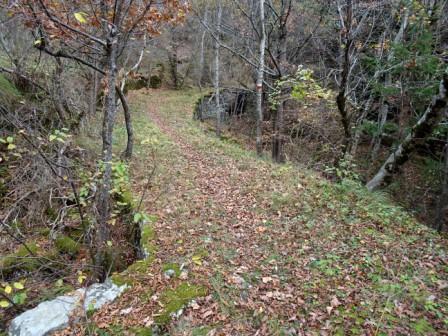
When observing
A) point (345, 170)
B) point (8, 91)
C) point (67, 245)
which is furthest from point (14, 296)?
point (345, 170)

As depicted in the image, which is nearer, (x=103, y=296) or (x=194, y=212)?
(x=103, y=296)

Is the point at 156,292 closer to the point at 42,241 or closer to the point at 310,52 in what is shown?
the point at 42,241

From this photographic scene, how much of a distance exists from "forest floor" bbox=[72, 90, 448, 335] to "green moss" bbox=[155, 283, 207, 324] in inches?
0.4

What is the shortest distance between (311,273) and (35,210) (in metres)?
4.93

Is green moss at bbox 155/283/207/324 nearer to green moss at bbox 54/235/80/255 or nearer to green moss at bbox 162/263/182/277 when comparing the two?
green moss at bbox 162/263/182/277

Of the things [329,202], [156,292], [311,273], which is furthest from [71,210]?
[329,202]

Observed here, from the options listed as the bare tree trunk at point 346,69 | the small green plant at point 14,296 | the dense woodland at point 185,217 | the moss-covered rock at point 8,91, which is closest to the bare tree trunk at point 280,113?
the dense woodland at point 185,217

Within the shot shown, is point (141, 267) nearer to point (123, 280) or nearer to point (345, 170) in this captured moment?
point (123, 280)

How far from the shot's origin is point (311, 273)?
3.65 metres

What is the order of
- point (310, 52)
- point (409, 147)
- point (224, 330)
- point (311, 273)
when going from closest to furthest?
point (224, 330), point (311, 273), point (409, 147), point (310, 52)

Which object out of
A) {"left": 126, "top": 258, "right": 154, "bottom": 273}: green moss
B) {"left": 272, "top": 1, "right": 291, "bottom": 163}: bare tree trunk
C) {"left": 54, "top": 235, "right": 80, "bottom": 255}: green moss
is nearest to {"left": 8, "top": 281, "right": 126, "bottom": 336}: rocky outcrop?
{"left": 126, "top": 258, "right": 154, "bottom": 273}: green moss

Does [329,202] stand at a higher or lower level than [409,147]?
lower

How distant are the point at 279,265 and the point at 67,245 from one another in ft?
11.6

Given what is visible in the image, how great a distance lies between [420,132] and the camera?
19.4 ft
